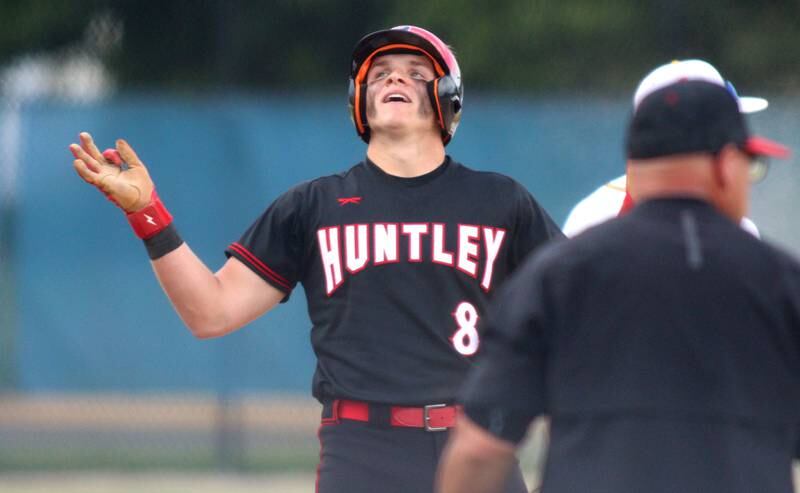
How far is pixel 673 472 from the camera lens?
2867 mm

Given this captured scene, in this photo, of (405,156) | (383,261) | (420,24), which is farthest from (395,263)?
(420,24)

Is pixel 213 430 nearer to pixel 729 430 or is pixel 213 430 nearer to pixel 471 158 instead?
pixel 471 158

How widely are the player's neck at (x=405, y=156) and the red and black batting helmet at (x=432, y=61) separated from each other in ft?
0.34

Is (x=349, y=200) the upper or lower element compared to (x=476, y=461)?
upper

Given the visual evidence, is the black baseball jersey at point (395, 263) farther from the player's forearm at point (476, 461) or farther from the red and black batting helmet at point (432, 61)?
the player's forearm at point (476, 461)

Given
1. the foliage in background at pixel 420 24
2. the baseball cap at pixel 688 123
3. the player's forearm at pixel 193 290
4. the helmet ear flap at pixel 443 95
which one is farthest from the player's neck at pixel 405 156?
the foliage in background at pixel 420 24

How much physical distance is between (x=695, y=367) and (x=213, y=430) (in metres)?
7.68

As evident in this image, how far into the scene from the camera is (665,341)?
2.85m

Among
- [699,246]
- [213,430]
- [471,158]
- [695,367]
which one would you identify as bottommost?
[213,430]

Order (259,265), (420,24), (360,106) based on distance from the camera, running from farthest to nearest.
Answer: (420,24)
(360,106)
(259,265)

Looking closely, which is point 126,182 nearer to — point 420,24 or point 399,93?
point 399,93

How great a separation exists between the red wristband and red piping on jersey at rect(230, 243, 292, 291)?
346 millimetres

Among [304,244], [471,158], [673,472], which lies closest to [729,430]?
[673,472]

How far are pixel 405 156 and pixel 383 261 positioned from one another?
0.40 metres
